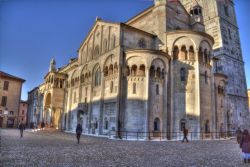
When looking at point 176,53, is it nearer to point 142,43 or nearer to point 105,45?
point 142,43

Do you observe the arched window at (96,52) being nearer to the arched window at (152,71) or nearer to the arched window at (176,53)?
the arched window at (152,71)

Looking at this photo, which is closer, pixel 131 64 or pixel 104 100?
pixel 131 64

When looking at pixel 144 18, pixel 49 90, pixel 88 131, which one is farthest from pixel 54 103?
pixel 144 18

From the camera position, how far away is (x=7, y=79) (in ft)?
156

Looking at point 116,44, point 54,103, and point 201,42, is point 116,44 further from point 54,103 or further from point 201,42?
point 54,103

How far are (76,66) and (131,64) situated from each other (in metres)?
16.2

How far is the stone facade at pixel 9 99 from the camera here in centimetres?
4631

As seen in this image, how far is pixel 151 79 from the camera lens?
81.0 feet

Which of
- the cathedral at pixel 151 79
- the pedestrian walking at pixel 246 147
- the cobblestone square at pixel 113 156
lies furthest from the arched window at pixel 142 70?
the pedestrian walking at pixel 246 147

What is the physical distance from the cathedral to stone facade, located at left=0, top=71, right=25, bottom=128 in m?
19.2

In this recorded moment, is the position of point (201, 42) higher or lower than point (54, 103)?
higher

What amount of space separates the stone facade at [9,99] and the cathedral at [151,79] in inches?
758

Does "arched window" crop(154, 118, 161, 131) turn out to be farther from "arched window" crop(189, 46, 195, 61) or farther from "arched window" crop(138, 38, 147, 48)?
"arched window" crop(138, 38, 147, 48)

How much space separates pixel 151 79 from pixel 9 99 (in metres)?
36.8
